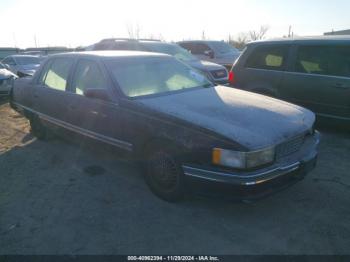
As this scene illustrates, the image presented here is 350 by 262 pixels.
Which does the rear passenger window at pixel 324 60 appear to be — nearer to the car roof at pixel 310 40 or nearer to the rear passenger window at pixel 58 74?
the car roof at pixel 310 40

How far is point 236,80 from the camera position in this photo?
22.5ft

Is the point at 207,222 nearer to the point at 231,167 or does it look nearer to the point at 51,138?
the point at 231,167

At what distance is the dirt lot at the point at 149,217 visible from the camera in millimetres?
3061

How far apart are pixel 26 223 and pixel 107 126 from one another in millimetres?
1417

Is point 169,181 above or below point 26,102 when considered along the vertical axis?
below

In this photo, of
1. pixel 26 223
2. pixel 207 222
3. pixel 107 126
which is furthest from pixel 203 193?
pixel 26 223

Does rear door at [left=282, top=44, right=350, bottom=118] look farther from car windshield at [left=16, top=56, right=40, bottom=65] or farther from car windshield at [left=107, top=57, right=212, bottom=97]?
car windshield at [left=16, top=56, right=40, bottom=65]

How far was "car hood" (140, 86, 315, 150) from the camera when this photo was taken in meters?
3.18

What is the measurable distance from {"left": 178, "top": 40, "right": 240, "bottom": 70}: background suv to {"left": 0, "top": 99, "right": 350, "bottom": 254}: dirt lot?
28.4 feet

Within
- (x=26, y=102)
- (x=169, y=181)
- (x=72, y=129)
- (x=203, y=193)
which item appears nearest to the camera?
(x=203, y=193)

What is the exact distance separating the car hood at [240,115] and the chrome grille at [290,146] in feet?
0.21

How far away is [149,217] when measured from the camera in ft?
11.6

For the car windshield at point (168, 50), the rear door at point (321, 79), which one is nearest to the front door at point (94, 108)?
the rear door at point (321, 79)

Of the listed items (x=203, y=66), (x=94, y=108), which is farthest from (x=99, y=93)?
(x=203, y=66)
